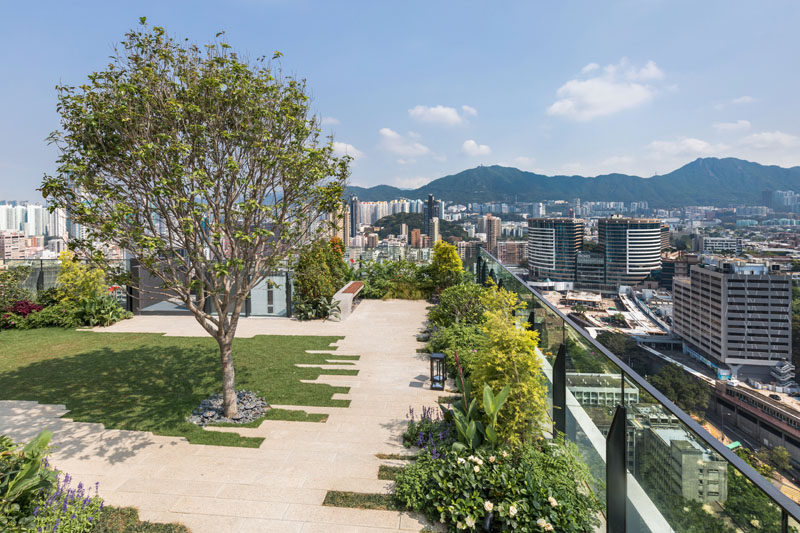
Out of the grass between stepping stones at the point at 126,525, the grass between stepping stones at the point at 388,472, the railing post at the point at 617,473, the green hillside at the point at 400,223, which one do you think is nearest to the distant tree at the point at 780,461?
the railing post at the point at 617,473

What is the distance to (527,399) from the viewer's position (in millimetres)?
3172

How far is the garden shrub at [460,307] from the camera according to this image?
760 centimetres

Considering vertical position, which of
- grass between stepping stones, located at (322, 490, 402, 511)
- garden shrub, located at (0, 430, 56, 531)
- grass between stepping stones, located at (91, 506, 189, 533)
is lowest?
grass between stepping stones, located at (322, 490, 402, 511)

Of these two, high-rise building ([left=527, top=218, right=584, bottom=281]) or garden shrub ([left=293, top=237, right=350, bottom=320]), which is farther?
high-rise building ([left=527, top=218, right=584, bottom=281])

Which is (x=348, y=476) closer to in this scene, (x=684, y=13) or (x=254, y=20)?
(x=254, y=20)

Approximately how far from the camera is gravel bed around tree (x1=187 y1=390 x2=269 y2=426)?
4.74 m

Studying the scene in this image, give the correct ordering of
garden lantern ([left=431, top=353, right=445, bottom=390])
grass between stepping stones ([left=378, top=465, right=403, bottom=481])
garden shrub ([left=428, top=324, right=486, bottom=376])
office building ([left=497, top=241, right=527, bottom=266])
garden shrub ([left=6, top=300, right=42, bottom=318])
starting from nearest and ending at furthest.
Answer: grass between stepping stones ([left=378, top=465, right=403, bottom=481]) < garden lantern ([left=431, top=353, right=445, bottom=390]) < garden shrub ([left=428, top=324, right=486, bottom=376]) < garden shrub ([left=6, top=300, right=42, bottom=318]) < office building ([left=497, top=241, right=527, bottom=266])

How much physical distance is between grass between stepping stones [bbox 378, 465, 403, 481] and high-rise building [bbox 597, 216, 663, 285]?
6689 cm

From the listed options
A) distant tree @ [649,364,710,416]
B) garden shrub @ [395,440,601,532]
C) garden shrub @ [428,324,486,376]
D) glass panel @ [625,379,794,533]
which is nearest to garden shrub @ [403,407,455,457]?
garden shrub @ [395,440,601,532]

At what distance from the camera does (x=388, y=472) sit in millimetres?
3621

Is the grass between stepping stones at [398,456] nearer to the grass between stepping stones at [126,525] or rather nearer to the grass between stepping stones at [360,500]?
the grass between stepping stones at [360,500]

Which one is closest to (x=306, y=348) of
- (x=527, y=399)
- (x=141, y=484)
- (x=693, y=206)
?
(x=141, y=484)

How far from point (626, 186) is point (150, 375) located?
168708mm

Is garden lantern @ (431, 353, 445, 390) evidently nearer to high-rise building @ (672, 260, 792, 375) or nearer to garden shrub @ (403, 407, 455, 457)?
garden shrub @ (403, 407, 455, 457)
